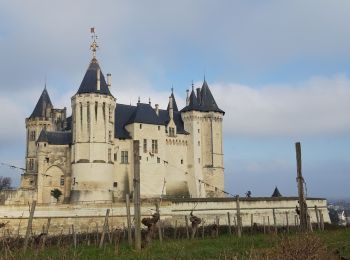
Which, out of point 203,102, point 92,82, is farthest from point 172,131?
point 92,82

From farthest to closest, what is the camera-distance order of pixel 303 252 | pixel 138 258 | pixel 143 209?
pixel 143 209 → pixel 138 258 → pixel 303 252

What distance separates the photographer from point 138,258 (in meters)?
12.4

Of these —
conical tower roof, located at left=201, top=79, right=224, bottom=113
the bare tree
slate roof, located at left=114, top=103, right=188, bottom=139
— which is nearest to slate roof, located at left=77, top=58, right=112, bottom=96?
slate roof, located at left=114, top=103, right=188, bottom=139

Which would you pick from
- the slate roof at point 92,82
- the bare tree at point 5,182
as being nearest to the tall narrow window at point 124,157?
the slate roof at point 92,82

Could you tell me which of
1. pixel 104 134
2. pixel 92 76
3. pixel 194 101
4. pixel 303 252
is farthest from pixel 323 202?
pixel 303 252

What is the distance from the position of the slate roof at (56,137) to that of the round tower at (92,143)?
2254 mm

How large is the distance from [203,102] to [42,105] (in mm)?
19110

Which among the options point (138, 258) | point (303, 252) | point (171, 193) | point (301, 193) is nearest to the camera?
point (303, 252)

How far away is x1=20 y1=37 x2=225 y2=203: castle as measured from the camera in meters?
48.1

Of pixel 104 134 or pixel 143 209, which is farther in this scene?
pixel 104 134

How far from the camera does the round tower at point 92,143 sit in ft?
155

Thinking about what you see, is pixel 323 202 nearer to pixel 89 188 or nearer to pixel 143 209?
pixel 143 209

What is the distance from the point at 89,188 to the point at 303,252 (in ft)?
131

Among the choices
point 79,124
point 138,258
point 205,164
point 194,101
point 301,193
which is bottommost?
point 138,258
